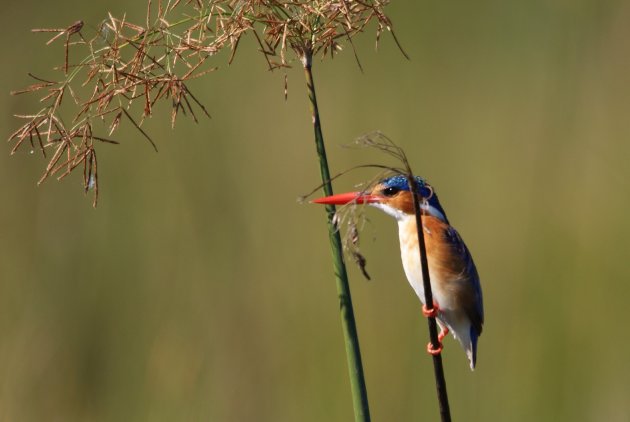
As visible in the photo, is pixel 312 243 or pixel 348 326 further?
pixel 312 243

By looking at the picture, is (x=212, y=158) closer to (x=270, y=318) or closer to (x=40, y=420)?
(x=270, y=318)

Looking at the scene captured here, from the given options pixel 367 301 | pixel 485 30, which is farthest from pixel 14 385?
pixel 485 30

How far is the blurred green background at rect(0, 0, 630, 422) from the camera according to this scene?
9.84ft

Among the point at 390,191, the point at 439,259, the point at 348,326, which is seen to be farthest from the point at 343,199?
the point at 439,259

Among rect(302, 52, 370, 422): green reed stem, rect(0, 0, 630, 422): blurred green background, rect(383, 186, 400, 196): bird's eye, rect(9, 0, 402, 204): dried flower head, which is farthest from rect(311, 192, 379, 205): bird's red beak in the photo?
rect(0, 0, 630, 422): blurred green background

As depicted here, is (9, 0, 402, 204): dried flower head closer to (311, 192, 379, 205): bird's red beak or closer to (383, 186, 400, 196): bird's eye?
(311, 192, 379, 205): bird's red beak

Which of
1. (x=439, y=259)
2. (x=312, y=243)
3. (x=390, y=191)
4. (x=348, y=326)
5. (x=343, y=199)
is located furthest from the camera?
(x=312, y=243)

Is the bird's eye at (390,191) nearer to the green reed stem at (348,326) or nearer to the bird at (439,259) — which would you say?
the bird at (439,259)

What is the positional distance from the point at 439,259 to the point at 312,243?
1.44 m

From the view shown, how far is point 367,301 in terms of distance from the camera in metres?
3.43

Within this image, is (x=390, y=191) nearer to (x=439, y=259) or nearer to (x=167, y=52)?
(x=439, y=259)

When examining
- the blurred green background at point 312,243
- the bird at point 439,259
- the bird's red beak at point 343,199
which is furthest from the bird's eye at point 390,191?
the blurred green background at point 312,243

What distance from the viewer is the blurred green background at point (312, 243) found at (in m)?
3.00

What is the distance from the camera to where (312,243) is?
367cm
